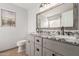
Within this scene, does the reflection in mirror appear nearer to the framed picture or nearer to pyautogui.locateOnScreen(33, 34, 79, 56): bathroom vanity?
pyautogui.locateOnScreen(33, 34, 79, 56): bathroom vanity

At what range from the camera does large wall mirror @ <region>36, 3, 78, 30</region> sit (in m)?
1.03

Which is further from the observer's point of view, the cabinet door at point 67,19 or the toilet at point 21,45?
the toilet at point 21,45

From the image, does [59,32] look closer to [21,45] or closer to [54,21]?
[54,21]

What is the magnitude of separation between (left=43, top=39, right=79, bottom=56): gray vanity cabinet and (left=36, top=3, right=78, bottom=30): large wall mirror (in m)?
0.44

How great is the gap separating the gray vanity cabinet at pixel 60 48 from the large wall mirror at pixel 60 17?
444mm

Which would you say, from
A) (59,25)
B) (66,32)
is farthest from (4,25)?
(66,32)

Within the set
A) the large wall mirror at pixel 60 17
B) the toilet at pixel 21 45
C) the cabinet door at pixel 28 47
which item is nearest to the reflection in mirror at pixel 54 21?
the large wall mirror at pixel 60 17

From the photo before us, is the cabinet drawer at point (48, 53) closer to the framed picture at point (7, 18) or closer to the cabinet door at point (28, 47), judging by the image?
the cabinet door at point (28, 47)

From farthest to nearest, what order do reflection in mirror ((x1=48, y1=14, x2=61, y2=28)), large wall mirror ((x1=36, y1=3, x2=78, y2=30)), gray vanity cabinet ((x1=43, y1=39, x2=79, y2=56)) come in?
reflection in mirror ((x1=48, y1=14, x2=61, y2=28)) < large wall mirror ((x1=36, y1=3, x2=78, y2=30)) < gray vanity cabinet ((x1=43, y1=39, x2=79, y2=56))

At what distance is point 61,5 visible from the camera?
4.03ft

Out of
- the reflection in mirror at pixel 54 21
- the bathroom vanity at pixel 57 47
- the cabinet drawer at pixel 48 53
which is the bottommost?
the cabinet drawer at pixel 48 53

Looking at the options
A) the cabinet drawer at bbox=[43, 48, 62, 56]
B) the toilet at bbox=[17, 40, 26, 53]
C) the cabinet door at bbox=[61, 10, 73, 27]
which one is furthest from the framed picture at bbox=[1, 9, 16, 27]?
the cabinet door at bbox=[61, 10, 73, 27]

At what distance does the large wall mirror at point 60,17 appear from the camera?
103cm

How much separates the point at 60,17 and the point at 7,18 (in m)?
1.15
